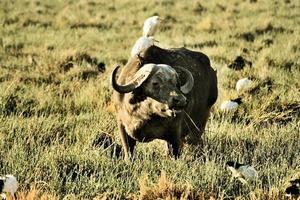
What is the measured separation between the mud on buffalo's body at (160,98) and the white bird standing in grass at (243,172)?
2.11ft

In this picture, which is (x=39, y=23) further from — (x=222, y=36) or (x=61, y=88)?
(x=61, y=88)

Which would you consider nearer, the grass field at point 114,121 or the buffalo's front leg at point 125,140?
the grass field at point 114,121

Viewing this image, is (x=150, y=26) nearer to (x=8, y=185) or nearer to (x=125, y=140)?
(x=125, y=140)

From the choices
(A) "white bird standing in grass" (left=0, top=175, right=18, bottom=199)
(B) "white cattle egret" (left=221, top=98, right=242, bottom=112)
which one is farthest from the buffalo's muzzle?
(B) "white cattle egret" (left=221, top=98, right=242, bottom=112)

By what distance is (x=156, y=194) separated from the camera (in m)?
4.14

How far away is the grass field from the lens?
4.44 meters

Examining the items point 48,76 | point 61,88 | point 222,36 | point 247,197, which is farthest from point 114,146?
point 222,36

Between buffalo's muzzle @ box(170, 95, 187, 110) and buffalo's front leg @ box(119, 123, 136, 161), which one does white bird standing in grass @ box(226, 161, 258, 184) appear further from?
buffalo's front leg @ box(119, 123, 136, 161)

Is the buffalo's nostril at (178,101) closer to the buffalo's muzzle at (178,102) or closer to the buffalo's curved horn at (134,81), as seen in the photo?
the buffalo's muzzle at (178,102)

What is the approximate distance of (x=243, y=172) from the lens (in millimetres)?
4469

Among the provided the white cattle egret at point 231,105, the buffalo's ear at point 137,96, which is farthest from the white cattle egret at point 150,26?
the buffalo's ear at point 137,96

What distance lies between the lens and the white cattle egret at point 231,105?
22.7 ft

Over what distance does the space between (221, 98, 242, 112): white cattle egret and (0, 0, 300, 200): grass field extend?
0.36 feet

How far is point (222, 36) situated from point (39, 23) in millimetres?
5811
